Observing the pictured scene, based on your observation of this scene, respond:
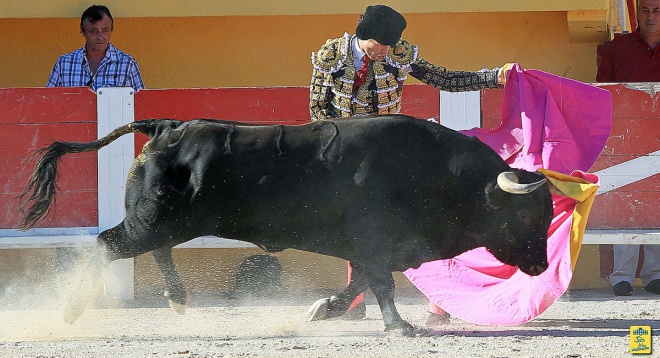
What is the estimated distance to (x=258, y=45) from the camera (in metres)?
7.71

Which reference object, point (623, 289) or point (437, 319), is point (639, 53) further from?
point (437, 319)

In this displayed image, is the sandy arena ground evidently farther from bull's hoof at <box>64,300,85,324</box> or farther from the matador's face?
the matador's face

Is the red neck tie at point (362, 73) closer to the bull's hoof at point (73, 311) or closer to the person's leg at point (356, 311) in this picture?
the person's leg at point (356, 311)

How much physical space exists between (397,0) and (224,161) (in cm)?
289

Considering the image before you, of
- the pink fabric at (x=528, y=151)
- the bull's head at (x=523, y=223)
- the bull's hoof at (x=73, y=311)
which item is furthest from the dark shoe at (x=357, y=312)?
the bull's hoof at (x=73, y=311)

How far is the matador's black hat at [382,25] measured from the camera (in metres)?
4.62

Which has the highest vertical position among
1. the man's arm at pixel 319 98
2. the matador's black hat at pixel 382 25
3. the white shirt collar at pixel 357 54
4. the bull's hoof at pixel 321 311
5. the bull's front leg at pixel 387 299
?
the matador's black hat at pixel 382 25

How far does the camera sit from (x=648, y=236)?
6.09 m

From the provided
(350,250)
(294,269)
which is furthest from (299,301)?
→ (350,250)

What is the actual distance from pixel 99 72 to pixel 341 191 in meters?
2.43

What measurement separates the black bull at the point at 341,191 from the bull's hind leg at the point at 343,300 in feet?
0.80

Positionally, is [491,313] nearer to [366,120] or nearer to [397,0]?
[366,120]

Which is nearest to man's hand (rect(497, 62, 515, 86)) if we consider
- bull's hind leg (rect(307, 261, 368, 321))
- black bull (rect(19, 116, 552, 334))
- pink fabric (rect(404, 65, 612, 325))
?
pink fabric (rect(404, 65, 612, 325))

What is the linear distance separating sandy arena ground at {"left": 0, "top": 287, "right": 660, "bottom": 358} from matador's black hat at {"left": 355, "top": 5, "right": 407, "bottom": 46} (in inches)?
45.4
